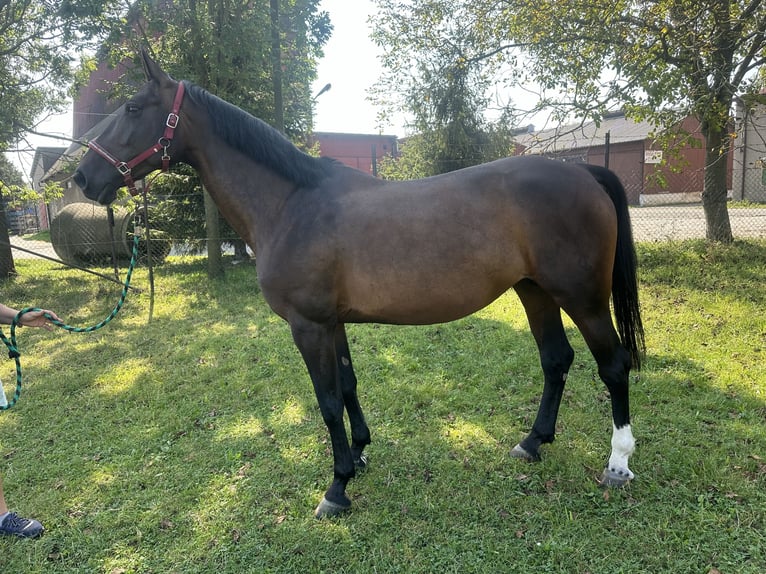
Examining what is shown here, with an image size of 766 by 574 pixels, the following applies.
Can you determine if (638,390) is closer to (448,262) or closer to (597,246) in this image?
(597,246)

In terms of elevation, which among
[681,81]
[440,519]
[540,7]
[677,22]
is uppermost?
[540,7]

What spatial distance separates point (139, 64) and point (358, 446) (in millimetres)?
8476

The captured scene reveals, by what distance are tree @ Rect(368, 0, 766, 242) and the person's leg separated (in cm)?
714

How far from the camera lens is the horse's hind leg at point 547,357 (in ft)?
9.64

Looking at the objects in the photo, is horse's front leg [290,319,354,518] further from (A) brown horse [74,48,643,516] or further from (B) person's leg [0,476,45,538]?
(B) person's leg [0,476,45,538]

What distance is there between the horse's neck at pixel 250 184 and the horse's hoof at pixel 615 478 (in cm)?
237

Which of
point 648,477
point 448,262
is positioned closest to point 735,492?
point 648,477

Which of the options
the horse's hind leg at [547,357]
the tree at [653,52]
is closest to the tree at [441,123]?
the tree at [653,52]

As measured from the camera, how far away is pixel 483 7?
8.10 meters

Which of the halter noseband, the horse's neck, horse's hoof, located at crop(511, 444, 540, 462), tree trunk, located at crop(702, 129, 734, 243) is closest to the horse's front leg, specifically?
the horse's neck

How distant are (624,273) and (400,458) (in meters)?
1.83

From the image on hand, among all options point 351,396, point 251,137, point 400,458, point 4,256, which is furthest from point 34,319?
point 4,256

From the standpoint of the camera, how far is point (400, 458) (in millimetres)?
3021

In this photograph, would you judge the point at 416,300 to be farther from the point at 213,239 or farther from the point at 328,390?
the point at 213,239
